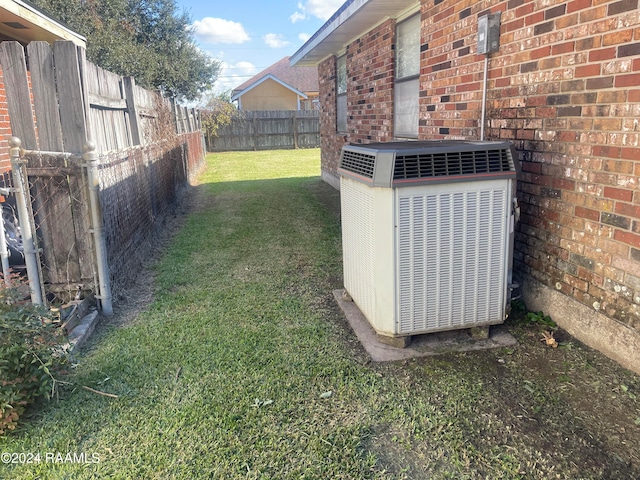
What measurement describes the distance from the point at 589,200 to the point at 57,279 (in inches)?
158

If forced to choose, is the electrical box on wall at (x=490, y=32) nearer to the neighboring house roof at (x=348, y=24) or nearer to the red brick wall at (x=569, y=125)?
the red brick wall at (x=569, y=125)

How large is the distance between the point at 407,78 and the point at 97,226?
4.23 m

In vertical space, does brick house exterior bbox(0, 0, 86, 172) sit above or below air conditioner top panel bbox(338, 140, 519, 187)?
above

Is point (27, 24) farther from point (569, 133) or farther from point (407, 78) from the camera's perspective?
point (569, 133)

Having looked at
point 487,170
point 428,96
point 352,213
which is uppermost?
point 428,96

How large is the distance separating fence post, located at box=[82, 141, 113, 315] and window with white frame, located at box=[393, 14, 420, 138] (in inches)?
151

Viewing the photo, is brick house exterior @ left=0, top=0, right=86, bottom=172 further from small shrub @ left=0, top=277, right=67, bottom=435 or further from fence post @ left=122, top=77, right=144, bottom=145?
small shrub @ left=0, top=277, right=67, bottom=435

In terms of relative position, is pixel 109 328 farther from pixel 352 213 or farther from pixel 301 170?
pixel 301 170

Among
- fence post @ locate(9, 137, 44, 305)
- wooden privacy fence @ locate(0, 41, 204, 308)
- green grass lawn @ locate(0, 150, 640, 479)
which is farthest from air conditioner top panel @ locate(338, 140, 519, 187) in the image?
fence post @ locate(9, 137, 44, 305)

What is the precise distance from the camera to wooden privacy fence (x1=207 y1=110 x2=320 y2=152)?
21.9 m

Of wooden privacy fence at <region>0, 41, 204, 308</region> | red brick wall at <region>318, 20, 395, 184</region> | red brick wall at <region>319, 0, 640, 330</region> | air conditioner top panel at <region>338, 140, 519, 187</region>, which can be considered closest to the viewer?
red brick wall at <region>319, 0, 640, 330</region>

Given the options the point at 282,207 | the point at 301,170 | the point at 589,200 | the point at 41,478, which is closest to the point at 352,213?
the point at 589,200

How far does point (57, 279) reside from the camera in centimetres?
382

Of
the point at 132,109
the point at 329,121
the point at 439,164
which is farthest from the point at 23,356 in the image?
the point at 329,121
